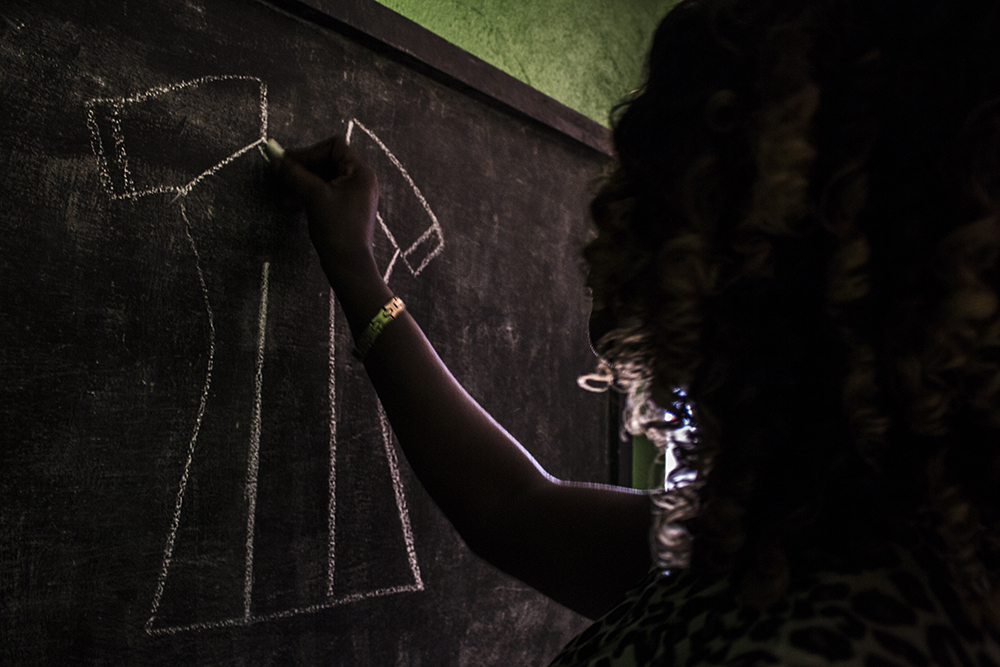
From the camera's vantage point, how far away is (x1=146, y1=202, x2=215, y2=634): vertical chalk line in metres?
0.82

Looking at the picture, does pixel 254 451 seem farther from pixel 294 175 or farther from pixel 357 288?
pixel 294 175

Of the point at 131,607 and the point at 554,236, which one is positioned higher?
the point at 554,236

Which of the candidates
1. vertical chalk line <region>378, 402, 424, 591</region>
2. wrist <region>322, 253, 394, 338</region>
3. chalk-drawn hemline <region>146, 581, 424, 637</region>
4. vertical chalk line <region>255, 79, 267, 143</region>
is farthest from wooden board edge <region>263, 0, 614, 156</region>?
chalk-drawn hemline <region>146, 581, 424, 637</region>

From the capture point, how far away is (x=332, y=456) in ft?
3.31

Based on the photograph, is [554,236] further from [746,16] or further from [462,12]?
[746,16]

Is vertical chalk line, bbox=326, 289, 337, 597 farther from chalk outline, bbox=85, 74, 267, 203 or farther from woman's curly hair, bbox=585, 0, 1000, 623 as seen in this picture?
woman's curly hair, bbox=585, 0, 1000, 623

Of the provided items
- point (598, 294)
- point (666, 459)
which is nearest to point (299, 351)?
point (598, 294)

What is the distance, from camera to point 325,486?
996 millimetres

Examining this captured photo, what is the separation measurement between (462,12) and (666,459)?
1.27 meters

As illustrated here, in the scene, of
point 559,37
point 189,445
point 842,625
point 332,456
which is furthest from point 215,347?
point 559,37

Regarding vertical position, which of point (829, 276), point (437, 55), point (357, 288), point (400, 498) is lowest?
point (400, 498)

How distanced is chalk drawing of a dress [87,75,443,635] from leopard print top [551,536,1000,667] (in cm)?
57

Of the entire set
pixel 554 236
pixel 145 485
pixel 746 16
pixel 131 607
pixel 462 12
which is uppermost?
pixel 462 12

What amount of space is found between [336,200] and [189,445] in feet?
1.22
